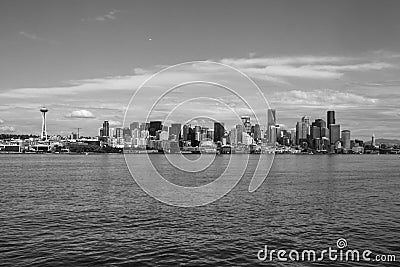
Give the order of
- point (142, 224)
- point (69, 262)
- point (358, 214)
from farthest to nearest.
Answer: point (358, 214), point (142, 224), point (69, 262)

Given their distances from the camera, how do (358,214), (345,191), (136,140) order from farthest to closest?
1. (136,140)
2. (345,191)
3. (358,214)

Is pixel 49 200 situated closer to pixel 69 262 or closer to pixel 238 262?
pixel 69 262

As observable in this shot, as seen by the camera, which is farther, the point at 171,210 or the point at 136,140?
the point at 136,140

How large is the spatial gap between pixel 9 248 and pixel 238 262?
61.2 ft

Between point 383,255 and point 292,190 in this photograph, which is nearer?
point 383,255

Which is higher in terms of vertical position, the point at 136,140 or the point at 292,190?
the point at 136,140

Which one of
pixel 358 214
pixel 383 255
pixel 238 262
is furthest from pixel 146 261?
pixel 358 214

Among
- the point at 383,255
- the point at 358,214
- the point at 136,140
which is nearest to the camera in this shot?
the point at 383,255

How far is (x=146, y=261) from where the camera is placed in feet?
112

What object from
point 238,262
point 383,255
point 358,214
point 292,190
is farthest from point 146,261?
point 292,190

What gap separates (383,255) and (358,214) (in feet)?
62.7

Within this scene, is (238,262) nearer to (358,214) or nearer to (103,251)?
(103,251)

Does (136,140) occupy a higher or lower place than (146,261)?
higher

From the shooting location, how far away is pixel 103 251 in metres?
36.5
